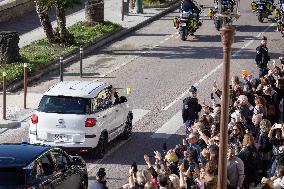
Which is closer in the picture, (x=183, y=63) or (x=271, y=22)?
(x=183, y=63)

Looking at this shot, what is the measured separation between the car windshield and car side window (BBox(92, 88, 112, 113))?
11.5 inches

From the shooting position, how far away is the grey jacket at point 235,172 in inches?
688

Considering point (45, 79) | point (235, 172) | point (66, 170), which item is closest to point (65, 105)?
point (66, 170)

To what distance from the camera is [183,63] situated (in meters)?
34.3

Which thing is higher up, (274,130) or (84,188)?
(274,130)

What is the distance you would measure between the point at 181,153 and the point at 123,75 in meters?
13.0

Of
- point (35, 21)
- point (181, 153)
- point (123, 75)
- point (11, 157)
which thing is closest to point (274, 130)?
point (181, 153)

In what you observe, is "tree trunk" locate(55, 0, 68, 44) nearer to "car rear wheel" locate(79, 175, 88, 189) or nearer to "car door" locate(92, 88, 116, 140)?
"car door" locate(92, 88, 116, 140)

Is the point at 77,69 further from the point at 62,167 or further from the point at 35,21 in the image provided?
the point at 62,167

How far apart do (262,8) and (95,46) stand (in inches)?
355

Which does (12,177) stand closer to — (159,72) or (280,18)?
(159,72)

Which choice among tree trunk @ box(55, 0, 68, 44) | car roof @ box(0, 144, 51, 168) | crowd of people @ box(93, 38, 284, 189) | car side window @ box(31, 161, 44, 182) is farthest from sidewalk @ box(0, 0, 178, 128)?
car side window @ box(31, 161, 44, 182)

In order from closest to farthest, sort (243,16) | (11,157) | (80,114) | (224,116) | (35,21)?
(224,116) → (11,157) → (80,114) → (35,21) → (243,16)

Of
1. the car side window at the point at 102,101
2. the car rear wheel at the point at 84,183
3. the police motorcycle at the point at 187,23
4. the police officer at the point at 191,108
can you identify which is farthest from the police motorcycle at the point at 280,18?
the car rear wheel at the point at 84,183
